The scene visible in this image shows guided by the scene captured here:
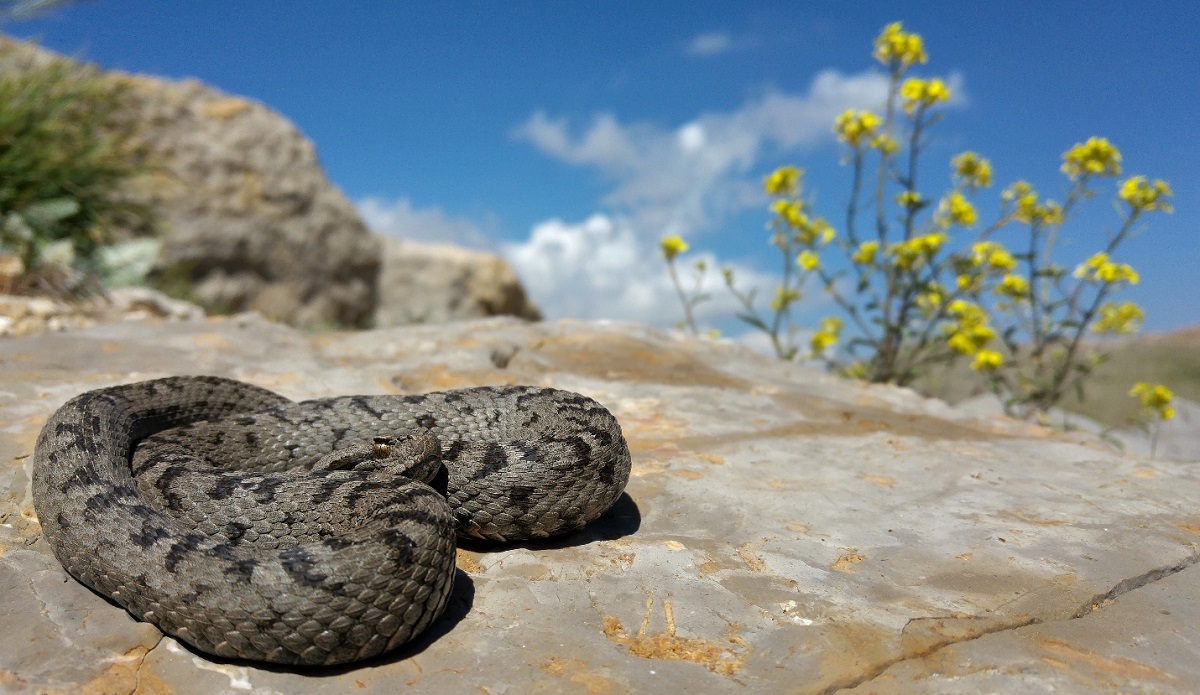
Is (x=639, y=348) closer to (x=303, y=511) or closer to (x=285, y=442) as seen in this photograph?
(x=285, y=442)

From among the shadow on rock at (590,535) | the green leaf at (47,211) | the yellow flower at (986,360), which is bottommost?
the shadow on rock at (590,535)

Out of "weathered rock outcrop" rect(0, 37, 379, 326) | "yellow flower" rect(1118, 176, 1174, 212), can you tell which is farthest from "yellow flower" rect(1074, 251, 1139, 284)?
"weathered rock outcrop" rect(0, 37, 379, 326)

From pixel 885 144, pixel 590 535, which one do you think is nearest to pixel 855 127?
pixel 885 144

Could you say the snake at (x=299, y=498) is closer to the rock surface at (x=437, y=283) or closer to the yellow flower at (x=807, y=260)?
the yellow flower at (x=807, y=260)

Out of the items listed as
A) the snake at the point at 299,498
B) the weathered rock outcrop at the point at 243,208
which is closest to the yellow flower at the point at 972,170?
the snake at the point at 299,498

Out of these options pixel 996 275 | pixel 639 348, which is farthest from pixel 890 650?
pixel 996 275

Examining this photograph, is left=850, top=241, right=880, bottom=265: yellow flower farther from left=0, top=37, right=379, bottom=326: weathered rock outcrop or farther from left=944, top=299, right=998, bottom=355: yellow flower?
left=0, top=37, right=379, bottom=326: weathered rock outcrop
